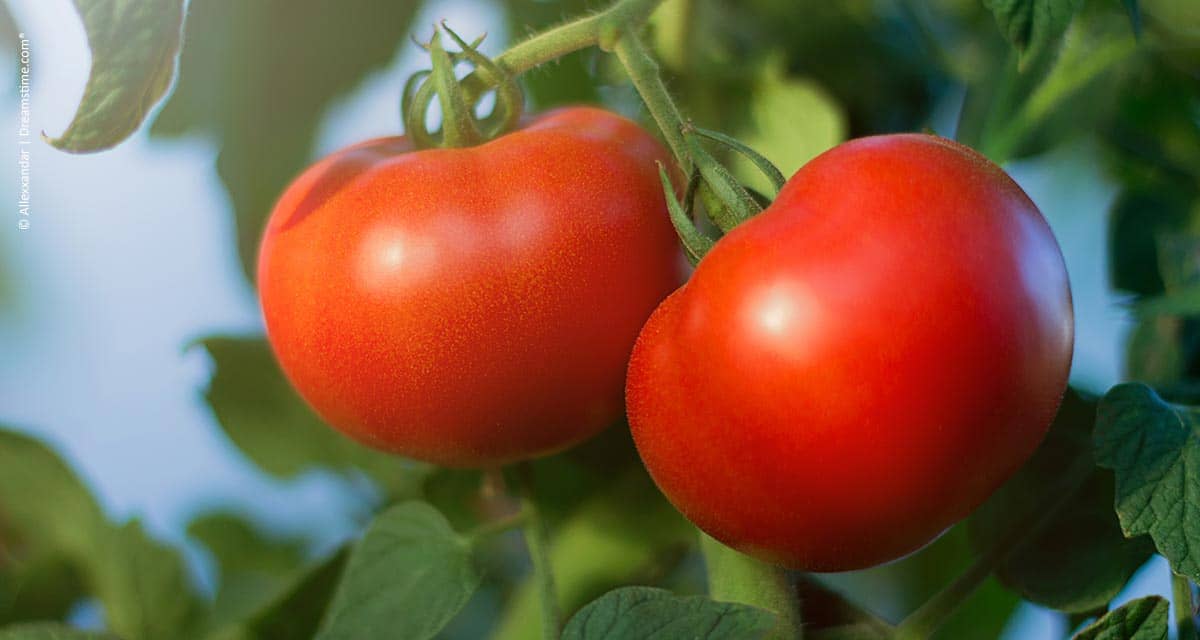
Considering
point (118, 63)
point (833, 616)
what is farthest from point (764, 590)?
point (118, 63)

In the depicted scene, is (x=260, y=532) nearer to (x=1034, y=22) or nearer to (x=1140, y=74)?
(x=1034, y=22)

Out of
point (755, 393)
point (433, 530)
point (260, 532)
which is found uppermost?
point (755, 393)

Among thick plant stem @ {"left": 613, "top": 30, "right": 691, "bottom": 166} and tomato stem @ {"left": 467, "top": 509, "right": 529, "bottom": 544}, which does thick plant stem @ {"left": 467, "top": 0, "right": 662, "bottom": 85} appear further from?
tomato stem @ {"left": 467, "top": 509, "right": 529, "bottom": 544}

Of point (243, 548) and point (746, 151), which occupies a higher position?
point (746, 151)

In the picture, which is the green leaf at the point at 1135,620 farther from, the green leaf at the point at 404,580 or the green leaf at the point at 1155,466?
the green leaf at the point at 404,580

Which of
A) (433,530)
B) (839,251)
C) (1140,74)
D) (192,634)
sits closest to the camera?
(839,251)

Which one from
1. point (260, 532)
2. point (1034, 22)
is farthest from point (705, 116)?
point (260, 532)

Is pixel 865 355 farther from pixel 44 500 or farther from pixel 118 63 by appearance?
pixel 44 500
